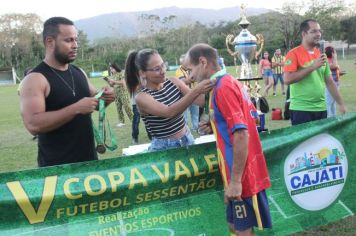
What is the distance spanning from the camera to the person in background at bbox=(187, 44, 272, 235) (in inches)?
103

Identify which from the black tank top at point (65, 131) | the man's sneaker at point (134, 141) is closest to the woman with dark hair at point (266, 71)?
the man's sneaker at point (134, 141)

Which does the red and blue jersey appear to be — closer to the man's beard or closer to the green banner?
the green banner

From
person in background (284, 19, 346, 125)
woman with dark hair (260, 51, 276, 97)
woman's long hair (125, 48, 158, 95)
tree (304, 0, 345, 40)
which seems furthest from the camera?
tree (304, 0, 345, 40)

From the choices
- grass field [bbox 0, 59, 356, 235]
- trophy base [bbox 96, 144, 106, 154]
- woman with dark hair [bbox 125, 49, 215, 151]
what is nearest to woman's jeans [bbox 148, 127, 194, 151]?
woman with dark hair [bbox 125, 49, 215, 151]

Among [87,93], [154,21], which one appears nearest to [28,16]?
[154,21]

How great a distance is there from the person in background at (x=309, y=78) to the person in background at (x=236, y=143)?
213 cm

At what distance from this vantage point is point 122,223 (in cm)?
328

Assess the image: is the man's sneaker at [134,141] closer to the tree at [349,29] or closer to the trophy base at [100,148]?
the trophy base at [100,148]

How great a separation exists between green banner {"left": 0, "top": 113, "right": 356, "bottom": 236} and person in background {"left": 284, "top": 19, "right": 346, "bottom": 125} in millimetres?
566

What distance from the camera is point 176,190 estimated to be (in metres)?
3.43

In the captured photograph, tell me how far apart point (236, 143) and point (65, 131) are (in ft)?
4.42

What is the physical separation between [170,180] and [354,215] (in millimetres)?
Result: 2201

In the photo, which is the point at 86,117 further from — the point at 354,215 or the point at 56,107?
the point at 354,215

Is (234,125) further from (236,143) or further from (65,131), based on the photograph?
(65,131)
